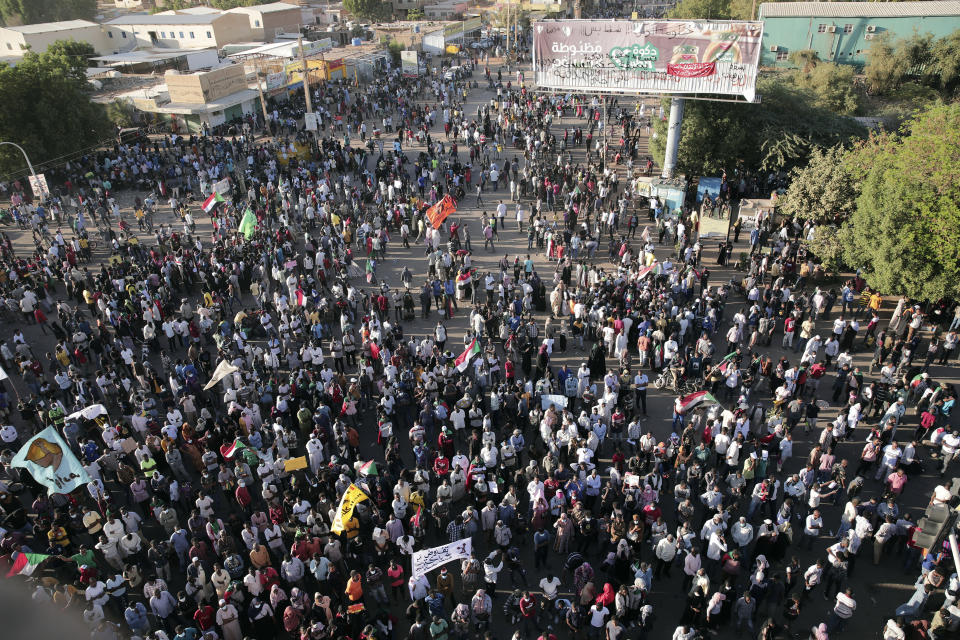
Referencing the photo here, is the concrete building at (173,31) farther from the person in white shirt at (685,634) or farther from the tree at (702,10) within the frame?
the person in white shirt at (685,634)

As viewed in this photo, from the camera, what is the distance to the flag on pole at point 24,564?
30.6 ft

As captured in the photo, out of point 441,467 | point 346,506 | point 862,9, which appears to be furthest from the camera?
point 862,9

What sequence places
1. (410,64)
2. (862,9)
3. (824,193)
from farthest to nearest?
(410,64), (862,9), (824,193)

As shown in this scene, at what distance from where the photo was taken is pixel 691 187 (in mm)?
26188

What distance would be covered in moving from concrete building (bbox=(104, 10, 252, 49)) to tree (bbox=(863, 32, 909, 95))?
5542 centimetres

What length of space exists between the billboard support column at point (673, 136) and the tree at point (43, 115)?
2850 centimetres

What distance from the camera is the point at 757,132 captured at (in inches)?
1026

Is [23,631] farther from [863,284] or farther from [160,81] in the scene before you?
[160,81]

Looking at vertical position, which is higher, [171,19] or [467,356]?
[171,19]

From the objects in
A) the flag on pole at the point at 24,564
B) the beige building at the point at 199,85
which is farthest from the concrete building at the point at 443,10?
the flag on pole at the point at 24,564

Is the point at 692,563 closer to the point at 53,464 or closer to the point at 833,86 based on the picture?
the point at 53,464

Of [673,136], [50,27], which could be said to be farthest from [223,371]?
[50,27]

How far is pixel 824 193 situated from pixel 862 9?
2784cm

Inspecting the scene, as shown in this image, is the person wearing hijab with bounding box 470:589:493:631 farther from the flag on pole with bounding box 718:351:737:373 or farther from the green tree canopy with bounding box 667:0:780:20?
the green tree canopy with bounding box 667:0:780:20
